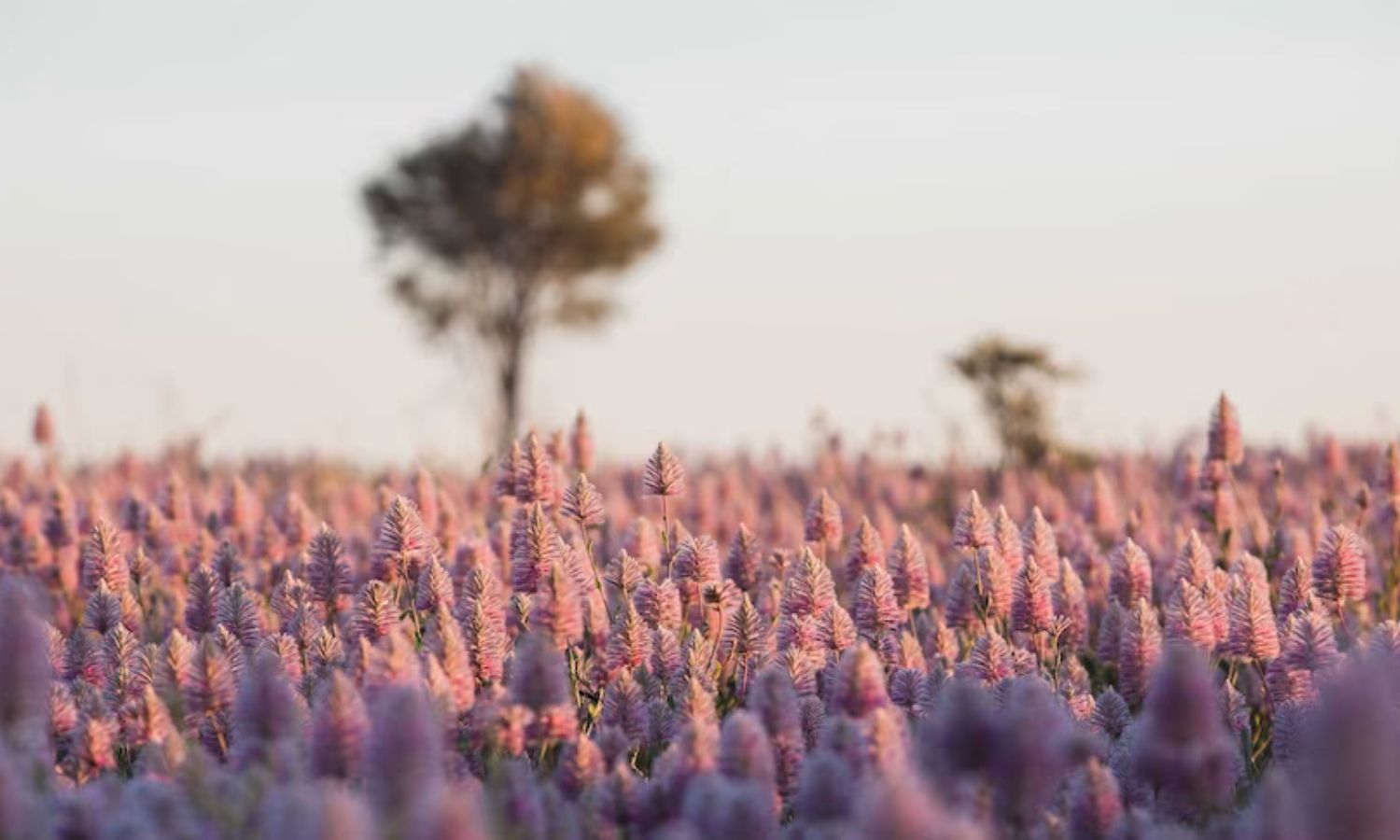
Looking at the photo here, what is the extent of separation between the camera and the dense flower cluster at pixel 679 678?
3.00 m

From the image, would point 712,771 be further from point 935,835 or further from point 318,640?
point 318,640

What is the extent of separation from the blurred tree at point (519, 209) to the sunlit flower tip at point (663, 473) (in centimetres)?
3724

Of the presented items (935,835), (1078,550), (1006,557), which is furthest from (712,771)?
(1078,550)

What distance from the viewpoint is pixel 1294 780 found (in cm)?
445

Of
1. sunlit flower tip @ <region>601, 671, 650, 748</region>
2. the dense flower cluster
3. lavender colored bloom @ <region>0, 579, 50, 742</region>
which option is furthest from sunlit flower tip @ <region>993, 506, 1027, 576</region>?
lavender colored bloom @ <region>0, 579, 50, 742</region>

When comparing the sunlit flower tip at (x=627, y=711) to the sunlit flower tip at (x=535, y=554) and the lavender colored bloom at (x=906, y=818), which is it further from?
the lavender colored bloom at (x=906, y=818)

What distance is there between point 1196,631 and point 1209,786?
166 centimetres

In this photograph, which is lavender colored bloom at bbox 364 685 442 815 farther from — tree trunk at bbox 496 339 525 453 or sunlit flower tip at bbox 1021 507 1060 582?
tree trunk at bbox 496 339 525 453

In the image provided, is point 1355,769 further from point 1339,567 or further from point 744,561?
point 744,561

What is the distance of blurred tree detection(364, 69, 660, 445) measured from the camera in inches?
1705

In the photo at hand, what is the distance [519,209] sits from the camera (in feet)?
143

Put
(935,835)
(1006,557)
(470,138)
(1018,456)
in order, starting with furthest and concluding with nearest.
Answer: (470,138), (1018,456), (1006,557), (935,835)

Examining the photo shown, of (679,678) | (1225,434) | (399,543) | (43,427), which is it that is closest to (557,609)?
(679,678)

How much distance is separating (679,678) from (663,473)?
0.73 meters
